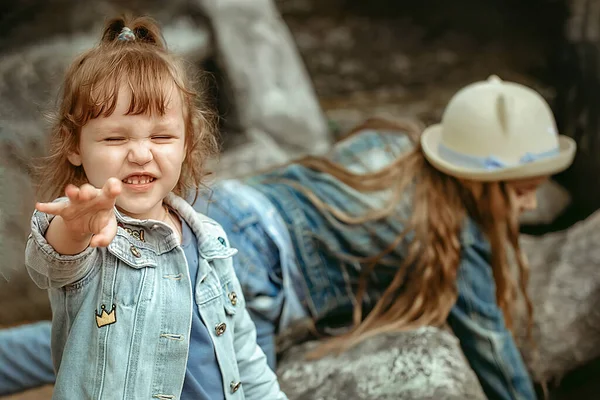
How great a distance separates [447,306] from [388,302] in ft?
0.43

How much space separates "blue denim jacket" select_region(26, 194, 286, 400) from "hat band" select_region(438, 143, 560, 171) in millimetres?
764

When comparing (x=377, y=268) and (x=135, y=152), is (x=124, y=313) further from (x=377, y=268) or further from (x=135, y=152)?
(x=377, y=268)

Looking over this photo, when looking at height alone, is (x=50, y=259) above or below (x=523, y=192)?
above

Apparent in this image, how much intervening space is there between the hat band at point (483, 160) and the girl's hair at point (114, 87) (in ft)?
2.36

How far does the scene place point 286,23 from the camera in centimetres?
282

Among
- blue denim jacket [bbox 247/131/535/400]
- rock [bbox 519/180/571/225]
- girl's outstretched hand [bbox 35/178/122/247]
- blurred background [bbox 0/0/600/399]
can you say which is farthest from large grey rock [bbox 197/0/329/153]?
girl's outstretched hand [bbox 35/178/122/247]

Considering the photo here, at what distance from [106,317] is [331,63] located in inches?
82.7

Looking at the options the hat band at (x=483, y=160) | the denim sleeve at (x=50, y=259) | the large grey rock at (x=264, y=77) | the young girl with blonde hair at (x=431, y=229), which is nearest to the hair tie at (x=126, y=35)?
the denim sleeve at (x=50, y=259)

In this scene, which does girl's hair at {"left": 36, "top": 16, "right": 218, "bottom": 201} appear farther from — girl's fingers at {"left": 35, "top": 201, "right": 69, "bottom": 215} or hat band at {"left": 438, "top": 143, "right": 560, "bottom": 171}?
hat band at {"left": 438, "top": 143, "right": 560, "bottom": 171}

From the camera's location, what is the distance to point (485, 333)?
151 centimetres

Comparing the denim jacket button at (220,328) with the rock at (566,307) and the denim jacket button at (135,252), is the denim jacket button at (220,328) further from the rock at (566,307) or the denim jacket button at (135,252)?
the rock at (566,307)

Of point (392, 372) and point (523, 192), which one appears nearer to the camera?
point (392, 372)

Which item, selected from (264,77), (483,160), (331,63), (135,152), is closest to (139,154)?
(135,152)

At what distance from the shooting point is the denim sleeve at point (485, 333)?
4.90 feet
